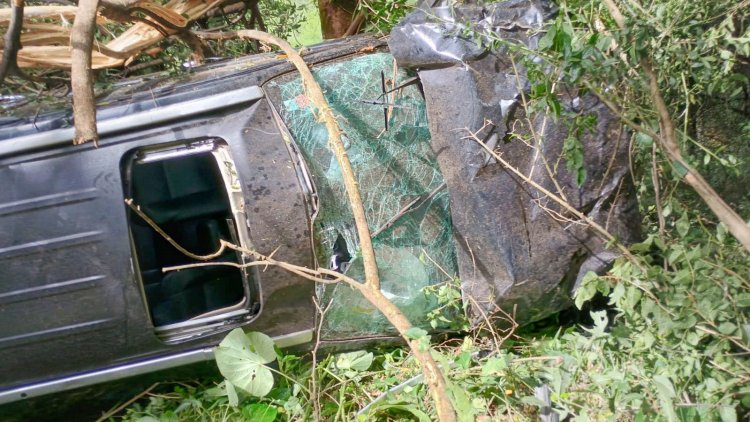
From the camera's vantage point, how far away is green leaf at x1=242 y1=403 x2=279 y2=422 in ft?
9.91

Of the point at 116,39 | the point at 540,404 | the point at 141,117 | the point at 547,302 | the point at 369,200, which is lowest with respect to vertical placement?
the point at 540,404

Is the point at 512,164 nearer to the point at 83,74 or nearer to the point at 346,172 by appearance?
the point at 346,172

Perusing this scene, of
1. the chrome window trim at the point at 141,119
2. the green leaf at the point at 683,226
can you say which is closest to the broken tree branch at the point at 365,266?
the chrome window trim at the point at 141,119

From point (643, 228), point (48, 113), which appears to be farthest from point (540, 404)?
point (48, 113)

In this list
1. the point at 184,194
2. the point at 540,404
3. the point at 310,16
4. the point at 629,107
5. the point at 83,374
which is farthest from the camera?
the point at 310,16

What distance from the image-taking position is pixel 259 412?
10.0 ft

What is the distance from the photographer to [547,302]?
305 cm

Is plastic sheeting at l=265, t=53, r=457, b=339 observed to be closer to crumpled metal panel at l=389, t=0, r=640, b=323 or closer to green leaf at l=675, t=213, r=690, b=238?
crumpled metal panel at l=389, t=0, r=640, b=323

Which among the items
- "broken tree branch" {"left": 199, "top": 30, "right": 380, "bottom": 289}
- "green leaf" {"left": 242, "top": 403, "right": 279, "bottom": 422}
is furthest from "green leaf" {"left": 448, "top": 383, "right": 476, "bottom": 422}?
"green leaf" {"left": 242, "top": 403, "right": 279, "bottom": 422}

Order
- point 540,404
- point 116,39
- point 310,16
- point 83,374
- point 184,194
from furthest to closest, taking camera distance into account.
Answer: point 310,16 < point 184,194 < point 116,39 < point 83,374 < point 540,404

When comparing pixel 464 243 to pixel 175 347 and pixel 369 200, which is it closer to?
pixel 369 200

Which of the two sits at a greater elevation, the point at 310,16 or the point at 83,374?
the point at 310,16

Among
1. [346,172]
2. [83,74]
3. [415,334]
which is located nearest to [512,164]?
[346,172]

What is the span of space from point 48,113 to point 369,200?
137cm
